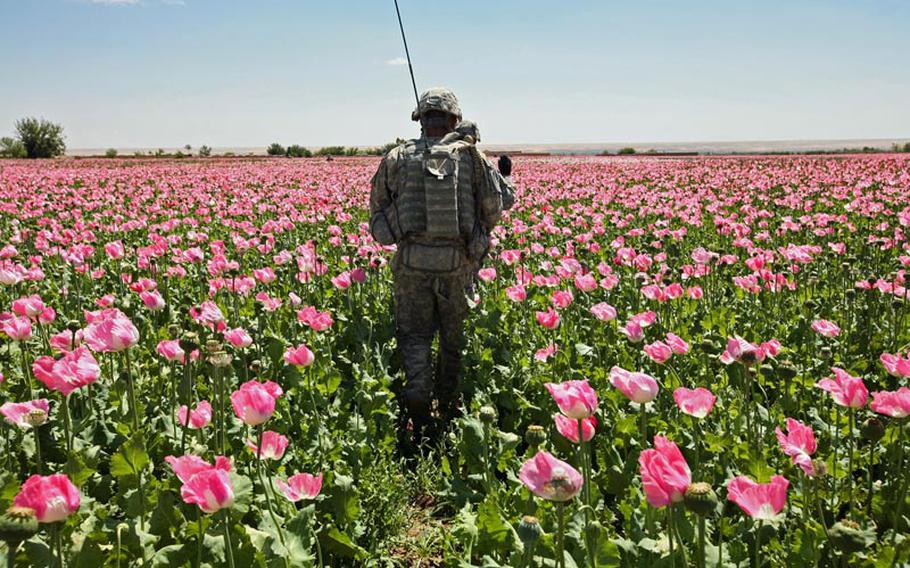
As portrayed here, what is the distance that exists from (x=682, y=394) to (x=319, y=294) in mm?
4453

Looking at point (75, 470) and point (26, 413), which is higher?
point (26, 413)

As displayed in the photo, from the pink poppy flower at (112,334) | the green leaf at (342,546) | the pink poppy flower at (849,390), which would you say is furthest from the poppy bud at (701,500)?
the pink poppy flower at (112,334)

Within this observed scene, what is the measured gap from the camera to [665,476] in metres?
1.62

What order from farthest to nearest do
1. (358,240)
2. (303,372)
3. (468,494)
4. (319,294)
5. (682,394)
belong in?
(358,240), (319,294), (303,372), (468,494), (682,394)

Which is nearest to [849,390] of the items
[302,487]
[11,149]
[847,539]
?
[847,539]

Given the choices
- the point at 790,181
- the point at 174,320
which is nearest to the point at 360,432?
the point at 174,320

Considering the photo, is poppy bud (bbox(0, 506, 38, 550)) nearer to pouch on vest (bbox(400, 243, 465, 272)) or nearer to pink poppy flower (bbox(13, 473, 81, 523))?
pink poppy flower (bbox(13, 473, 81, 523))

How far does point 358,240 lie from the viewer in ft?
24.5

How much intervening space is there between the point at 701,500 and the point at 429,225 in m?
2.97

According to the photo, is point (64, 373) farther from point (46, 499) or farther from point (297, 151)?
point (297, 151)

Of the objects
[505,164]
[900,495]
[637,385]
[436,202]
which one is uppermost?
[505,164]

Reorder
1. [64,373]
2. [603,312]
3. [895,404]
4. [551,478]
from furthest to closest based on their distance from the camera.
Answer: [603,312] → [64,373] → [895,404] → [551,478]

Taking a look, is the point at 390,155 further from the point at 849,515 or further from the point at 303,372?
the point at 849,515

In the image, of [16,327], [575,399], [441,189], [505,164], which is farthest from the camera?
[505,164]
